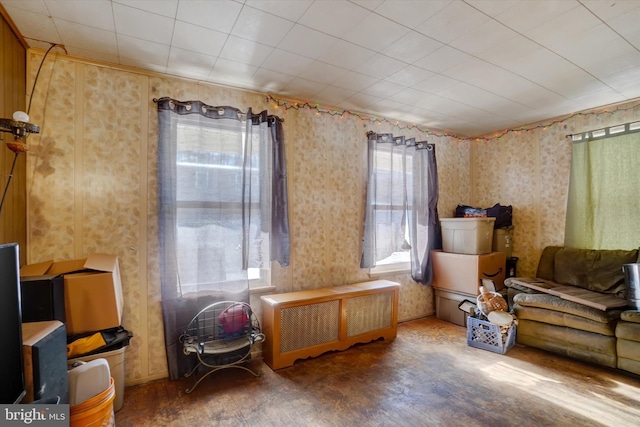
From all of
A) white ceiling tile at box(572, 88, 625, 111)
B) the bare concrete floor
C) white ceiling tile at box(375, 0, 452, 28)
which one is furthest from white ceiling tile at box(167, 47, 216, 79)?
white ceiling tile at box(572, 88, 625, 111)

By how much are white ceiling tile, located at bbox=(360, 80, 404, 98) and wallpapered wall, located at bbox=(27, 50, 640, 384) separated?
1.82 ft

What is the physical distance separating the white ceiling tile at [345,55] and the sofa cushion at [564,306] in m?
2.93

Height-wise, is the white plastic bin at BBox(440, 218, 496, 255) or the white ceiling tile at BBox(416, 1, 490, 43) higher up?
the white ceiling tile at BBox(416, 1, 490, 43)

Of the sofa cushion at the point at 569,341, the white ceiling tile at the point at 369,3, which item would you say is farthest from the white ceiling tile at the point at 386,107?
the sofa cushion at the point at 569,341

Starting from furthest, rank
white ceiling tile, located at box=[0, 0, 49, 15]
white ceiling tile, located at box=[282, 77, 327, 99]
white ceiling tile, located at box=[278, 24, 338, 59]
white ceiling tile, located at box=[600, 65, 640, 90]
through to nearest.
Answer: white ceiling tile, located at box=[282, 77, 327, 99], white ceiling tile, located at box=[600, 65, 640, 90], white ceiling tile, located at box=[278, 24, 338, 59], white ceiling tile, located at box=[0, 0, 49, 15]

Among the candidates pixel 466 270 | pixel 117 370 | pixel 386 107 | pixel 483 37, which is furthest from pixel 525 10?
pixel 117 370

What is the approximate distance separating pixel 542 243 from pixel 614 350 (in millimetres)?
1528

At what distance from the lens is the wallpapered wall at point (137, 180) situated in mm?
2262

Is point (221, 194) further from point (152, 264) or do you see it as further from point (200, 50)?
point (200, 50)

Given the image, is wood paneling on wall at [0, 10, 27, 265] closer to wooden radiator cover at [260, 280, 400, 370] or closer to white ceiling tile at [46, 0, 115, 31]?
white ceiling tile at [46, 0, 115, 31]

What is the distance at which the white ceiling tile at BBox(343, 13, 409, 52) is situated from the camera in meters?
1.94

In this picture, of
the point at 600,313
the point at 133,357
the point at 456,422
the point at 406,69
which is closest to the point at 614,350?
the point at 600,313

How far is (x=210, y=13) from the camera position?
1849mm

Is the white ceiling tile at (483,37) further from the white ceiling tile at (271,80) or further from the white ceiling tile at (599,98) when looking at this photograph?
the white ceiling tile at (599,98)
